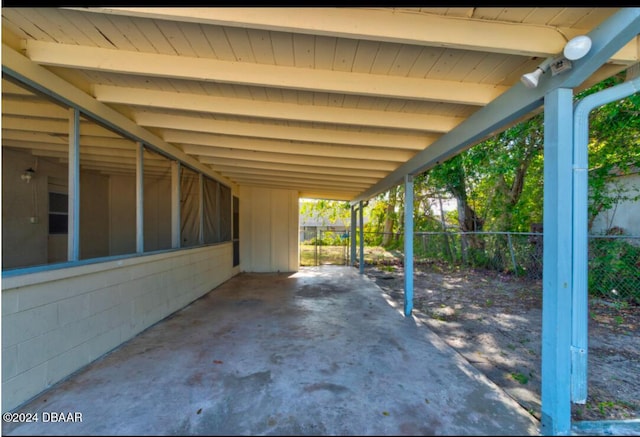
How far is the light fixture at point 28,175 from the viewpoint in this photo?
2514mm

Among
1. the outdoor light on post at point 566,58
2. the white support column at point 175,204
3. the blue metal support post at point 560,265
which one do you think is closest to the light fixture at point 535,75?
the outdoor light on post at point 566,58

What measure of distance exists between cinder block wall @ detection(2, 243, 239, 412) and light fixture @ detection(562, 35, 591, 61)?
378 centimetres

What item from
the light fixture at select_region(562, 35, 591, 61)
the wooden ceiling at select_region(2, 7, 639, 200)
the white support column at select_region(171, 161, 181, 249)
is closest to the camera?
the light fixture at select_region(562, 35, 591, 61)

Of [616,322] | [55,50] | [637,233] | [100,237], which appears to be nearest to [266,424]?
[55,50]

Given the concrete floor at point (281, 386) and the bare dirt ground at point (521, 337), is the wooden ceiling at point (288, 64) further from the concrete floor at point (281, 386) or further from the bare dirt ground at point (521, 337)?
the bare dirt ground at point (521, 337)

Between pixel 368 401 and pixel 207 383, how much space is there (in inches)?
51.8

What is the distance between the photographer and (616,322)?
13.1ft

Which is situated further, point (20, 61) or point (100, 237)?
point (100, 237)

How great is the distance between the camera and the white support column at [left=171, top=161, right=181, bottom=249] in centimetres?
454

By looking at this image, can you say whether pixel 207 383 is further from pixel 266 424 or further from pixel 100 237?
pixel 100 237

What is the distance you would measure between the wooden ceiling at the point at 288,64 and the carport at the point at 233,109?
1cm

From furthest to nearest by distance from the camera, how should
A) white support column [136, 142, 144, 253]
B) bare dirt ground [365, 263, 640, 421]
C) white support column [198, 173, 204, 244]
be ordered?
white support column [198, 173, 204, 244] < white support column [136, 142, 144, 253] < bare dirt ground [365, 263, 640, 421]

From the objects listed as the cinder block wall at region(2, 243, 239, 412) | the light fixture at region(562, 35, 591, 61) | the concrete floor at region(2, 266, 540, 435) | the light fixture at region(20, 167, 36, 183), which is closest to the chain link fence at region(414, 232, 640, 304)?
the concrete floor at region(2, 266, 540, 435)

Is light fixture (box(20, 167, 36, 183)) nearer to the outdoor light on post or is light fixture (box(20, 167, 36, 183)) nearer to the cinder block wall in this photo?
the cinder block wall
